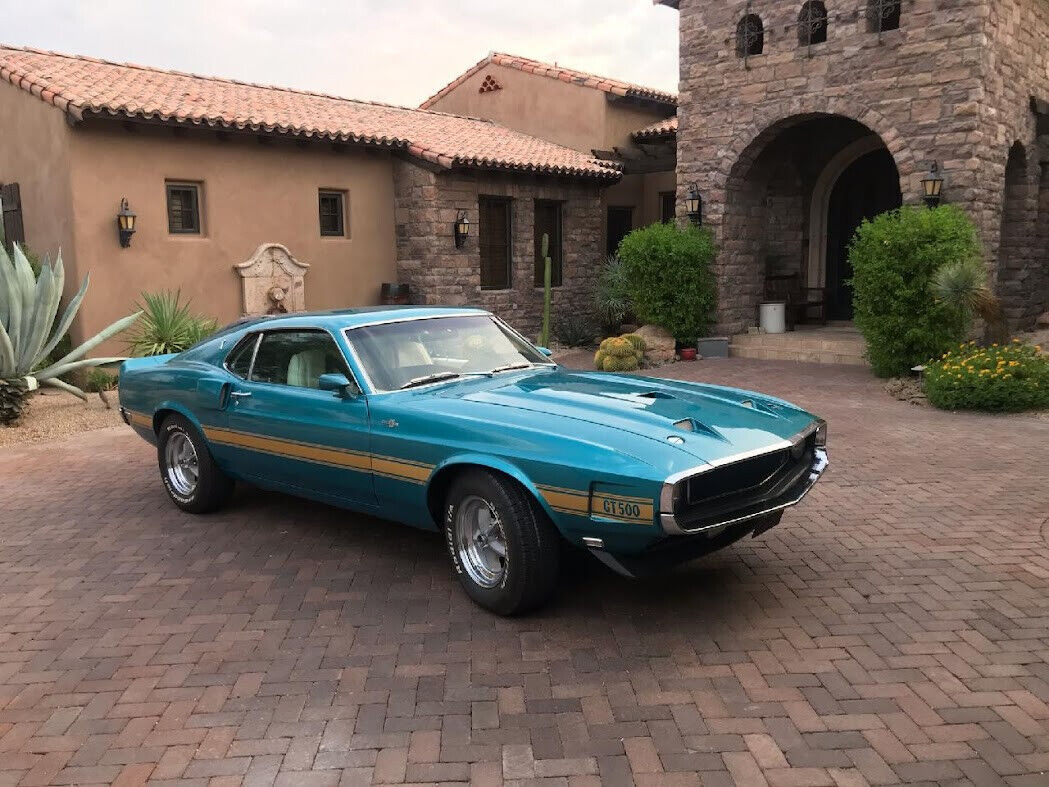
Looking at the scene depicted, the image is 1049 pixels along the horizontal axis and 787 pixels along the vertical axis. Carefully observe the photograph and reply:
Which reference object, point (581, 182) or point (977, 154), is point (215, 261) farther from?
point (977, 154)

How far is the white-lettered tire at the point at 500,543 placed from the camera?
12.9ft

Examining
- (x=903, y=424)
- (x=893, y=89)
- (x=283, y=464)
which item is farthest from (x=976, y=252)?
(x=283, y=464)

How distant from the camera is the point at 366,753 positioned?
3.10 m

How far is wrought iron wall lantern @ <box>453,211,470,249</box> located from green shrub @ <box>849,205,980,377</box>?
664 cm

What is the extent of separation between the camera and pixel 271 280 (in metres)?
13.9

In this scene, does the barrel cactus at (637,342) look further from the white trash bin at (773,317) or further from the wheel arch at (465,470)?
the wheel arch at (465,470)

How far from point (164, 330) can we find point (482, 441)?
27.1 ft

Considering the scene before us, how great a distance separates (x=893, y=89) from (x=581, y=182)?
Answer: 6614 millimetres

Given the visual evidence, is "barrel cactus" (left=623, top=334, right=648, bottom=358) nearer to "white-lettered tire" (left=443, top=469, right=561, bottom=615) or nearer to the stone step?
the stone step

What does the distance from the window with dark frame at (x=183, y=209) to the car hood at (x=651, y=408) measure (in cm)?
962

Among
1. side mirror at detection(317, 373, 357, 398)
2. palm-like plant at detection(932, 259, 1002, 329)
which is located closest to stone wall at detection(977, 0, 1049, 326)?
palm-like plant at detection(932, 259, 1002, 329)

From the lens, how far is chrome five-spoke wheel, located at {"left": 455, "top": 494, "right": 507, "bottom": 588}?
4227 mm

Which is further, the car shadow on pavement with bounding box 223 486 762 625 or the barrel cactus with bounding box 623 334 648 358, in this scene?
the barrel cactus with bounding box 623 334 648 358

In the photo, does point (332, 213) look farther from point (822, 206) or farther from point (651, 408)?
point (651, 408)
